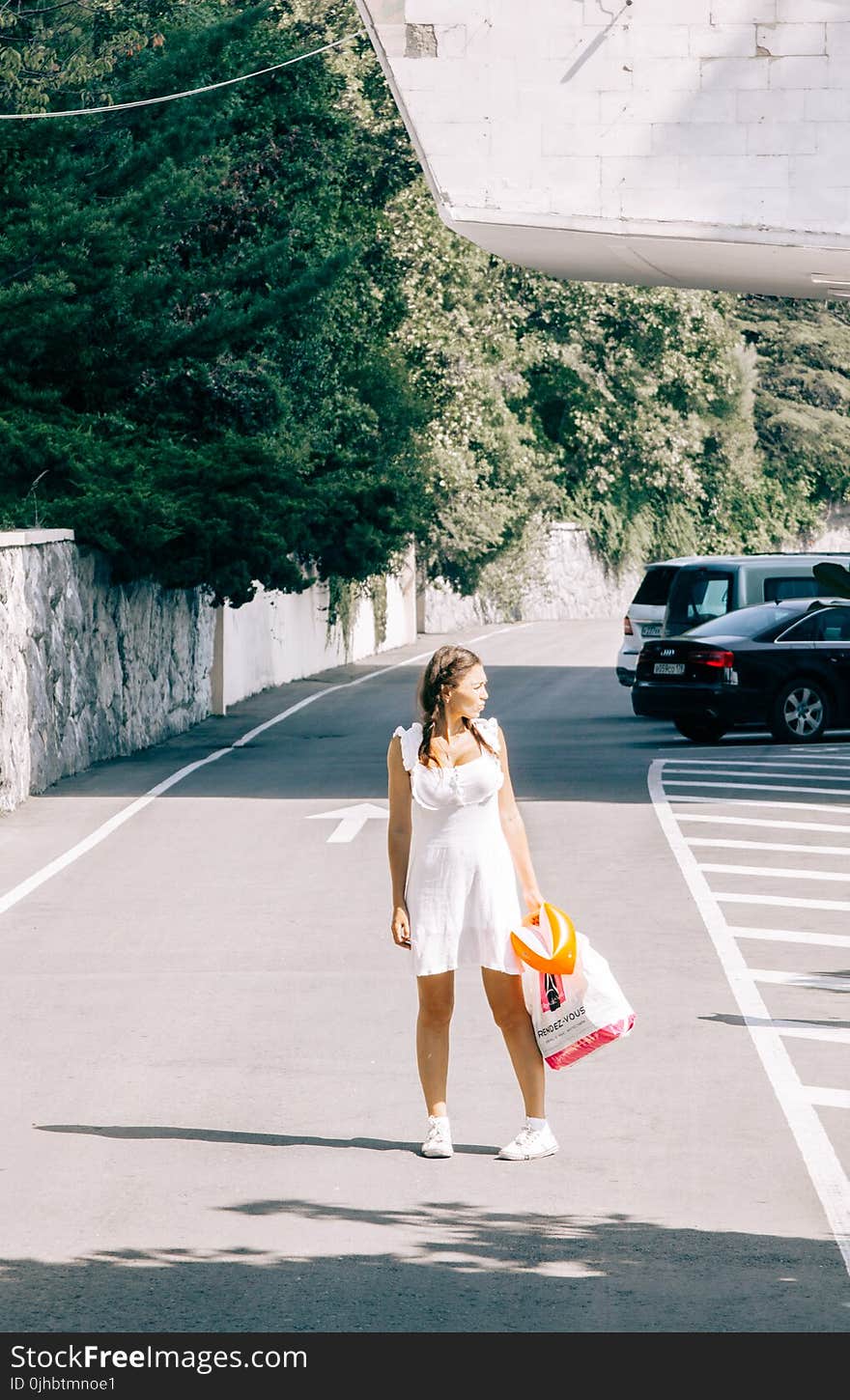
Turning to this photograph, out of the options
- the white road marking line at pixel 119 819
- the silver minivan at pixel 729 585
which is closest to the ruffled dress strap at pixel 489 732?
the white road marking line at pixel 119 819

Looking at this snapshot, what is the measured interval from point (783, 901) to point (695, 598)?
1545 cm

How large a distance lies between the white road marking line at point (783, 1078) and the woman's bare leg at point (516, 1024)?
3.28 feet

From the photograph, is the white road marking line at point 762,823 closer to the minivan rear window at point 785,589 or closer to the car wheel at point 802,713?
the car wheel at point 802,713

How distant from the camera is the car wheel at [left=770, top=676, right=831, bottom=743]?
1033 inches


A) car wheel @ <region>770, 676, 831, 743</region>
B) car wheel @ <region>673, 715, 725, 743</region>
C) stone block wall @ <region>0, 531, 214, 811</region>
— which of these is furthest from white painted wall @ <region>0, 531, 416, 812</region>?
car wheel @ <region>770, 676, 831, 743</region>

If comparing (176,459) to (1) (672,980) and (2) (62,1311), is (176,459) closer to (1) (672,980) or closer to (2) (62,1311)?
(1) (672,980)

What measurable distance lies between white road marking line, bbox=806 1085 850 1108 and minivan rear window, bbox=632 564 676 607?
2214cm

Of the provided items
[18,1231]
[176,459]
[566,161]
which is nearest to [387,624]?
[176,459]

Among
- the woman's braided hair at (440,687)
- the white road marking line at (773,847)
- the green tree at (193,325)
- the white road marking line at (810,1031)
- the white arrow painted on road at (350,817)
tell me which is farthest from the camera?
the green tree at (193,325)

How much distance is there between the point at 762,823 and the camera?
1828 centimetres

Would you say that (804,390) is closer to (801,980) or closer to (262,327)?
(262,327)

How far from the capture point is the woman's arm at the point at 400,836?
7961mm

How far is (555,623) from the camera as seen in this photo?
61.8 m

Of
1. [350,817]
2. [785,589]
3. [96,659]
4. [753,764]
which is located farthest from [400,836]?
[785,589]
